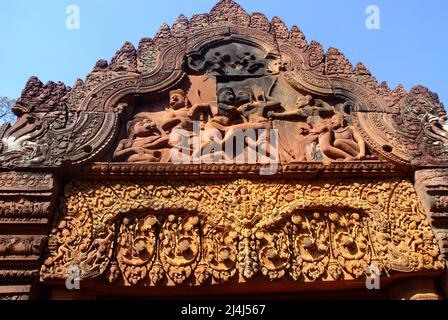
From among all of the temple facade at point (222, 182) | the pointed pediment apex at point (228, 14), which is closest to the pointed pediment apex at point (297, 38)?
the temple facade at point (222, 182)

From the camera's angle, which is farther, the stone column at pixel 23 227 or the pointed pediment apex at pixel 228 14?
the pointed pediment apex at pixel 228 14

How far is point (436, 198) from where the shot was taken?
438cm

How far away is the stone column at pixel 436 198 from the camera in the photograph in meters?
4.21

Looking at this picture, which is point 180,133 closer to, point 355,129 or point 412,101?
point 355,129

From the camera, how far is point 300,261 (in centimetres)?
424

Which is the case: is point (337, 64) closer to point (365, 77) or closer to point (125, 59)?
point (365, 77)

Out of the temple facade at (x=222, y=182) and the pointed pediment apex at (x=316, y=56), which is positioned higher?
the pointed pediment apex at (x=316, y=56)

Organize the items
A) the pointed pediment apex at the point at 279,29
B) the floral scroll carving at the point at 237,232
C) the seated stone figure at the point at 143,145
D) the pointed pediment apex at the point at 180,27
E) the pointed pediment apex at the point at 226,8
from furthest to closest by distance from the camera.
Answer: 1. the pointed pediment apex at the point at 226,8
2. the pointed pediment apex at the point at 279,29
3. the pointed pediment apex at the point at 180,27
4. the seated stone figure at the point at 143,145
5. the floral scroll carving at the point at 237,232

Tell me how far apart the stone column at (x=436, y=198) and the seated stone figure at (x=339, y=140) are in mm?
728

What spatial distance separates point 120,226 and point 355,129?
10.3ft

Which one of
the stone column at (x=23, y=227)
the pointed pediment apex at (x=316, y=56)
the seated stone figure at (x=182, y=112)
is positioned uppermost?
the pointed pediment apex at (x=316, y=56)

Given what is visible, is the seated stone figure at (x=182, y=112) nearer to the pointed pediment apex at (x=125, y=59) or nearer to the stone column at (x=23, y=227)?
the pointed pediment apex at (x=125, y=59)
